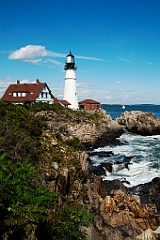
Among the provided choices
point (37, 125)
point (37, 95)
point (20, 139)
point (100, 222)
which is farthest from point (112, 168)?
point (37, 95)

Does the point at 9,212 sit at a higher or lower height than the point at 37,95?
lower

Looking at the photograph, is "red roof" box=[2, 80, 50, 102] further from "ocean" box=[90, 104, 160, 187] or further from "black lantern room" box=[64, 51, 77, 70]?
"ocean" box=[90, 104, 160, 187]

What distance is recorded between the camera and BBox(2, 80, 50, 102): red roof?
37.4m

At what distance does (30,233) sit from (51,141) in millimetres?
9363

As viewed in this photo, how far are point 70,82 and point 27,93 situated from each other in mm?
7990

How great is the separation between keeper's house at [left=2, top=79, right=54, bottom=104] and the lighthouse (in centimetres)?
413

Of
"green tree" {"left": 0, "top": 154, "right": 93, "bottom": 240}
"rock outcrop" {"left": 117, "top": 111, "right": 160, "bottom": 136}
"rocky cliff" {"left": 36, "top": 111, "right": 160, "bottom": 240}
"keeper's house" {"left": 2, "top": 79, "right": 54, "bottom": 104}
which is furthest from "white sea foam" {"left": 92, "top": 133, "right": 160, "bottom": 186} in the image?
"keeper's house" {"left": 2, "top": 79, "right": 54, "bottom": 104}

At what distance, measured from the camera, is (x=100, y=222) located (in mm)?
11250

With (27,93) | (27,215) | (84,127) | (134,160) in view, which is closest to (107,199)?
(27,215)

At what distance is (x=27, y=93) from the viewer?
38219 millimetres

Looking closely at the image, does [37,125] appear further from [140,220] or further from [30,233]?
[30,233]

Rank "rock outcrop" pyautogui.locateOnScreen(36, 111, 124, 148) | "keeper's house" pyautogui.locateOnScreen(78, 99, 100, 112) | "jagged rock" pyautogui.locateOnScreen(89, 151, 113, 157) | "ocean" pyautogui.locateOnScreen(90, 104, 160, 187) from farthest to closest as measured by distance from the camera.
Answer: "keeper's house" pyautogui.locateOnScreen(78, 99, 100, 112) → "rock outcrop" pyautogui.locateOnScreen(36, 111, 124, 148) → "jagged rock" pyautogui.locateOnScreen(89, 151, 113, 157) → "ocean" pyautogui.locateOnScreen(90, 104, 160, 187)

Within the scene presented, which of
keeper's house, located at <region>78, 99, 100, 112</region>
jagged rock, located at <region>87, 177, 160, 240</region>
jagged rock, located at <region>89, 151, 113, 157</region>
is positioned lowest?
jagged rock, located at <region>87, 177, 160, 240</region>

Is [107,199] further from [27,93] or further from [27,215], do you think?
[27,93]
